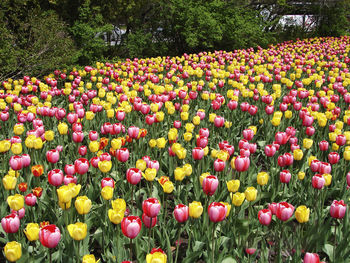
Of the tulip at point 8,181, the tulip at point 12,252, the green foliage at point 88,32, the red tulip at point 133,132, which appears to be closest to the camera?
the tulip at point 12,252

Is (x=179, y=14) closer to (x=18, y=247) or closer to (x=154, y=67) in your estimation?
(x=154, y=67)

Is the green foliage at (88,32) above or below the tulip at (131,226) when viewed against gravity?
above

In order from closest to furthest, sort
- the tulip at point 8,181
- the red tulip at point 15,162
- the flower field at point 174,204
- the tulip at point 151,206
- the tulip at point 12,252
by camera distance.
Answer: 1. the tulip at point 12,252
2. the tulip at point 151,206
3. the flower field at point 174,204
4. the tulip at point 8,181
5. the red tulip at point 15,162

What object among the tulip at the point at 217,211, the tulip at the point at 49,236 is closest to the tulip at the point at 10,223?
the tulip at the point at 49,236

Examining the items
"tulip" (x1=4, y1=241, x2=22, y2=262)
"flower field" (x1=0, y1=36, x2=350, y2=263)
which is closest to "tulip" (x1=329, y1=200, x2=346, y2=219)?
"flower field" (x1=0, y1=36, x2=350, y2=263)

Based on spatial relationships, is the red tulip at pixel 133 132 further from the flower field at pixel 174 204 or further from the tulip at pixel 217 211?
the tulip at pixel 217 211

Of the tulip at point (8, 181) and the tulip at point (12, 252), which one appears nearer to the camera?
the tulip at point (12, 252)

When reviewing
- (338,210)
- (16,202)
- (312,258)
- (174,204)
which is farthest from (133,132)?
Answer: (312,258)

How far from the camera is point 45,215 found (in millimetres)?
2621

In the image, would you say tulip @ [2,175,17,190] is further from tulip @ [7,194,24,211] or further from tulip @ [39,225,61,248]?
tulip @ [39,225,61,248]

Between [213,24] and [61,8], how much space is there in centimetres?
507

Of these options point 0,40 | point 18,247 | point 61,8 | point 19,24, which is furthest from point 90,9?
point 18,247

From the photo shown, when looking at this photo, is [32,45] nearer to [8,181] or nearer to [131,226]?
[8,181]

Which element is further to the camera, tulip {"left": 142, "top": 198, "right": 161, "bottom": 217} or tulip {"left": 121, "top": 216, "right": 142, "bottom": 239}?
tulip {"left": 142, "top": 198, "right": 161, "bottom": 217}
